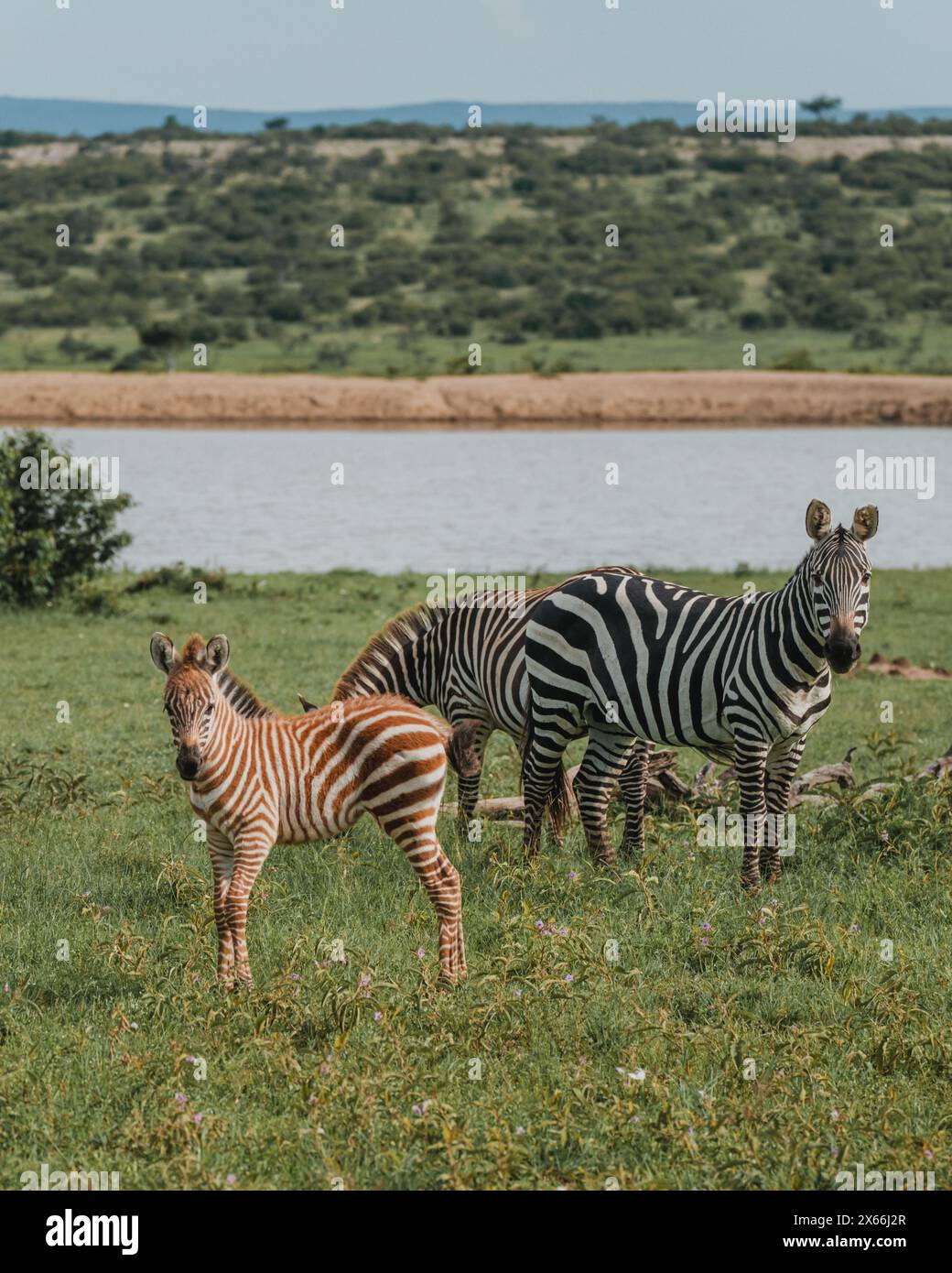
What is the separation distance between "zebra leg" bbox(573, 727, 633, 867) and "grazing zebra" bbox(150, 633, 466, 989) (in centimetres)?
199

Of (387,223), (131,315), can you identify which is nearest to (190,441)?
(131,315)

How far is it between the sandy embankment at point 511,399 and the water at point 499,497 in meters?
1.16

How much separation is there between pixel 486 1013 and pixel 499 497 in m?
35.0

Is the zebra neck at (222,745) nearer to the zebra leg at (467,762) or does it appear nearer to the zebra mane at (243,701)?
the zebra mane at (243,701)

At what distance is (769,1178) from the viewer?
5.69 m

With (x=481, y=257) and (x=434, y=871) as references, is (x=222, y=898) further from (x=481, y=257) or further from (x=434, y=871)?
(x=481, y=257)

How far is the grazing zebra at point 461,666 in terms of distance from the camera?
33.1 feet

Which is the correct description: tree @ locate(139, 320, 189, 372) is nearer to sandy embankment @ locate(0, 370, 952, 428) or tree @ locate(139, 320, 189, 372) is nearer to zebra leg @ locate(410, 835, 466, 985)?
sandy embankment @ locate(0, 370, 952, 428)

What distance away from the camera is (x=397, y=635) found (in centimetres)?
1044

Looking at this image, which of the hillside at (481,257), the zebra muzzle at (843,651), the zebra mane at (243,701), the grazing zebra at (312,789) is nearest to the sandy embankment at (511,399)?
the hillside at (481,257)

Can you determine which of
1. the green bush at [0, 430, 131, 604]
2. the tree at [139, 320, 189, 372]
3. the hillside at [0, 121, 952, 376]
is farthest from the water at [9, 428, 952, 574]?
the hillside at [0, 121, 952, 376]

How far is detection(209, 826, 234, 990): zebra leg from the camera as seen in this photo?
23.5ft

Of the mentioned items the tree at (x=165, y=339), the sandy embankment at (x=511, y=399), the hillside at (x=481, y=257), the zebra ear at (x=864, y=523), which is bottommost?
the zebra ear at (x=864, y=523)
